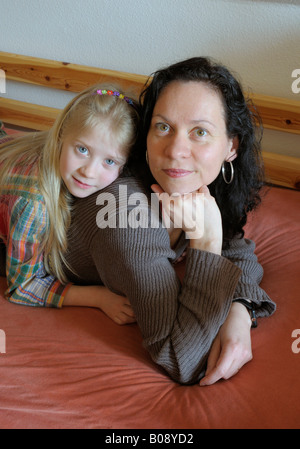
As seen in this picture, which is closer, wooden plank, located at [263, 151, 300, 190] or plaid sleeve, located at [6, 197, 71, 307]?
plaid sleeve, located at [6, 197, 71, 307]

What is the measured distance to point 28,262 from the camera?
1157mm

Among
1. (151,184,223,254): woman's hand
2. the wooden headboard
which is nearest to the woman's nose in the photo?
(151,184,223,254): woman's hand

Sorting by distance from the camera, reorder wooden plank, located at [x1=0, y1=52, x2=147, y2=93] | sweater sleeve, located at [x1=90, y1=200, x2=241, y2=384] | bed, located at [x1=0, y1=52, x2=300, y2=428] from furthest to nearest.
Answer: wooden plank, located at [x1=0, y1=52, x2=147, y2=93] < sweater sleeve, located at [x1=90, y1=200, x2=241, y2=384] < bed, located at [x1=0, y1=52, x2=300, y2=428]

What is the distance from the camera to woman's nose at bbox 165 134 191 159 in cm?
104

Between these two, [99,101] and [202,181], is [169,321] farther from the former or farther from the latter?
[99,101]

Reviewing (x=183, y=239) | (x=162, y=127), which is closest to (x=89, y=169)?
(x=162, y=127)

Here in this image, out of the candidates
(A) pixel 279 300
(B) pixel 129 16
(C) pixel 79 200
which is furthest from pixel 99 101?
(B) pixel 129 16

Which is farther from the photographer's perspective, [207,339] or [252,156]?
[252,156]

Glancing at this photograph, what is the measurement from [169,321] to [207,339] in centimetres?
9

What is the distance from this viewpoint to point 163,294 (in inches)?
39.1

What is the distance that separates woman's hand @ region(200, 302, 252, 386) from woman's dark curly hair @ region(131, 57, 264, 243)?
329mm

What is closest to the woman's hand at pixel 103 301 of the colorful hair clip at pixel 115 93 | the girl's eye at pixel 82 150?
the girl's eye at pixel 82 150

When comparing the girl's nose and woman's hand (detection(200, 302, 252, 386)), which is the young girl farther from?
woman's hand (detection(200, 302, 252, 386))
